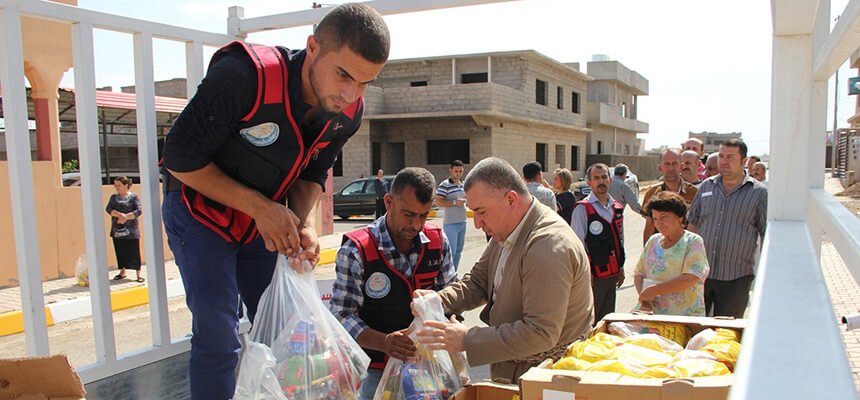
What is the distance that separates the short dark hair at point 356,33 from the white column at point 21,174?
1.33 metres

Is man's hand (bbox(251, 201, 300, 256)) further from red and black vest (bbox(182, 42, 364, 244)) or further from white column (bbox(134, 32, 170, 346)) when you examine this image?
white column (bbox(134, 32, 170, 346))

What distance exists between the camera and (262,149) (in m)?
2.13

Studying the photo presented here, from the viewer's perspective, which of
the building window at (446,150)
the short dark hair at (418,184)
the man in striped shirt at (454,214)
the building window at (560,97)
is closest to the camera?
the short dark hair at (418,184)

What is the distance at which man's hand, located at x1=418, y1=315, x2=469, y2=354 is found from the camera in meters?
2.27

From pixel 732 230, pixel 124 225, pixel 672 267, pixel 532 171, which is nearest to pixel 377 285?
pixel 672 267

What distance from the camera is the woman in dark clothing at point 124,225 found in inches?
340

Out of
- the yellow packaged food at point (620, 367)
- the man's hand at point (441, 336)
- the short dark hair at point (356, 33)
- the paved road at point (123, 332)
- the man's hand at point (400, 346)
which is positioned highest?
the short dark hair at point (356, 33)

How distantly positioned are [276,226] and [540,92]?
30684mm

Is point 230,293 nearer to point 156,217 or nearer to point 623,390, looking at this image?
point 156,217

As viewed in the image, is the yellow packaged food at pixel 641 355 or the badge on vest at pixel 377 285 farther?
the badge on vest at pixel 377 285

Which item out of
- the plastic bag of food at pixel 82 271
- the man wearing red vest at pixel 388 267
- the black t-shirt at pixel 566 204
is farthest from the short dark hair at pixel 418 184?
the plastic bag of food at pixel 82 271

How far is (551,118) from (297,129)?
102 feet

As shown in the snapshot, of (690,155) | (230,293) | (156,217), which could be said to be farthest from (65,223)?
(690,155)

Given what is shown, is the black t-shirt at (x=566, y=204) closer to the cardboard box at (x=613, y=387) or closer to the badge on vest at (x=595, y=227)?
the badge on vest at (x=595, y=227)
